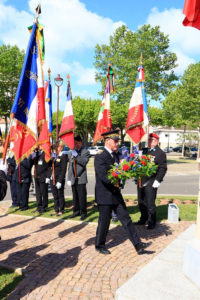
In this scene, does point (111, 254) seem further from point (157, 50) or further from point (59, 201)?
point (157, 50)

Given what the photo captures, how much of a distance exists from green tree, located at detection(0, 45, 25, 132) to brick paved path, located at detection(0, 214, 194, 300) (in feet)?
85.1

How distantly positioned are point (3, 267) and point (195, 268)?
9.88 feet

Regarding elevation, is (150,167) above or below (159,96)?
below

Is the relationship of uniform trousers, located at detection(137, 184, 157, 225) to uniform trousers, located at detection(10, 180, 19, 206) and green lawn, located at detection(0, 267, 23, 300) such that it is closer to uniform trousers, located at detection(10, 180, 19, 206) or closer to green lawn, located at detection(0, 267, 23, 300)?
green lawn, located at detection(0, 267, 23, 300)

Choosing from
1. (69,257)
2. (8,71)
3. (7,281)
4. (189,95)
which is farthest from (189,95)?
(7,281)

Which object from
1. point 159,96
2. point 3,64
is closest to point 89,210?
point 159,96

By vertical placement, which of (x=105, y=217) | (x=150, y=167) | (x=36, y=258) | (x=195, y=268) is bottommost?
(x=36, y=258)

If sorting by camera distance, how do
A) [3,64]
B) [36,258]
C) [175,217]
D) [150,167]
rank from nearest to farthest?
1. [36,258]
2. [150,167]
3. [175,217]
4. [3,64]

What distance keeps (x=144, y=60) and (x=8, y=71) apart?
16438mm

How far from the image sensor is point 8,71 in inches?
1133

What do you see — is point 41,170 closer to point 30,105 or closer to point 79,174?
point 79,174

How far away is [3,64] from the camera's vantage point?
93.9 ft

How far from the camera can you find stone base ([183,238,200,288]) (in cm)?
330

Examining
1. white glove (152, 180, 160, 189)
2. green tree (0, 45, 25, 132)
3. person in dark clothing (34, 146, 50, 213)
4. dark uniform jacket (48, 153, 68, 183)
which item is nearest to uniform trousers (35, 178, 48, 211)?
person in dark clothing (34, 146, 50, 213)
